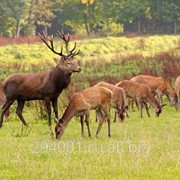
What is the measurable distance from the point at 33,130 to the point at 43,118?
6.54ft

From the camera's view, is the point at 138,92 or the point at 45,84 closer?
the point at 45,84

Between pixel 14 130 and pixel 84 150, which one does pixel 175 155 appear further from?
pixel 14 130

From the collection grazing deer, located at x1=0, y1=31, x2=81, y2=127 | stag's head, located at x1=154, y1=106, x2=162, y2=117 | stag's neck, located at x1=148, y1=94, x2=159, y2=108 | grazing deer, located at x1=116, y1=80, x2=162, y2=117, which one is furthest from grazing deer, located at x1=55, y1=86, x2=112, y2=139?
grazing deer, located at x1=116, y1=80, x2=162, y2=117

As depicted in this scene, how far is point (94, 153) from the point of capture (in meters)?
10.1

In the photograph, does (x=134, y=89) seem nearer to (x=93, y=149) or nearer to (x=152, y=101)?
(x=152, y=101)

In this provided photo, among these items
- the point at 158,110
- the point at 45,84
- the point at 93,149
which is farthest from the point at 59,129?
the point at 158,110

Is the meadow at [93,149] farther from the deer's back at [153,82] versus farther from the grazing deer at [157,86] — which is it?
the deer's back at [153,82]

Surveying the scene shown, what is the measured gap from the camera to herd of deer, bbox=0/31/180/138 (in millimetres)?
12531

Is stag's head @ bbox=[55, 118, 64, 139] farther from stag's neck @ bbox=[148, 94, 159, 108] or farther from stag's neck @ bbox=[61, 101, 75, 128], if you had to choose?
stag's neck @ bbox=[148, 94, 159, 108]

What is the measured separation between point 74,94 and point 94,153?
2.87 meters

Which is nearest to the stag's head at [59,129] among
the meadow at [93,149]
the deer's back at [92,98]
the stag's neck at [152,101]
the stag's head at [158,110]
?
the meadow at [93,149]

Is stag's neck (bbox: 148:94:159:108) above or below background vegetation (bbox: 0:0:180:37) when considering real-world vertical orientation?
below

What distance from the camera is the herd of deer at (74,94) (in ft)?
41.1

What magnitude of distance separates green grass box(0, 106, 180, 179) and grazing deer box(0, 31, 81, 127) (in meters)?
0.84
